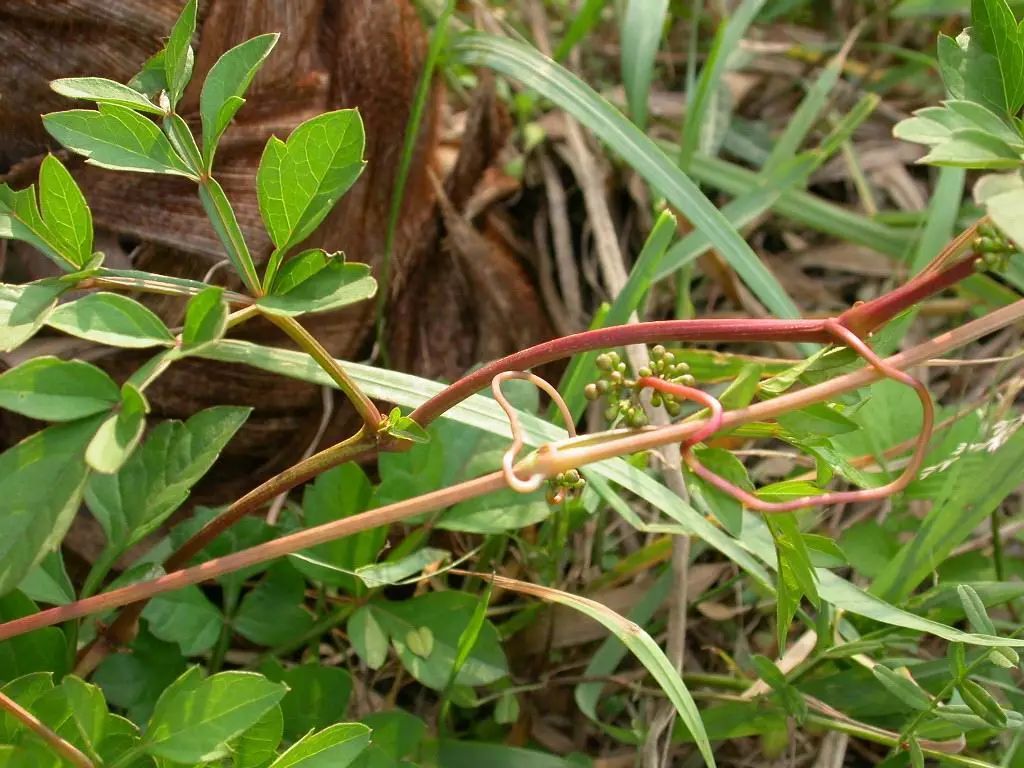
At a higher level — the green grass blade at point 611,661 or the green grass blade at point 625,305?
the green grass blade at point 625,305

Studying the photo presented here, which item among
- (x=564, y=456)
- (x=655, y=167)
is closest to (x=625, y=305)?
(x=655, y=167)

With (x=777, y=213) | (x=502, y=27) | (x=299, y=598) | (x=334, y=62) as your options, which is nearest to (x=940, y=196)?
(x=777, y=213)

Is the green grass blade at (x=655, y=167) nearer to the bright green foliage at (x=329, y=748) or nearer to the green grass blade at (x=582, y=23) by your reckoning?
the green grass blade at (x=582, y=23)

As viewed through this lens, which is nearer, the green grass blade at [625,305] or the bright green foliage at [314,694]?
the bright green foliage at [314,694]

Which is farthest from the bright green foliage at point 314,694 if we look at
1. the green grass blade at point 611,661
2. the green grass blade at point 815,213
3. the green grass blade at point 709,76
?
the green grass blade at point 815,213

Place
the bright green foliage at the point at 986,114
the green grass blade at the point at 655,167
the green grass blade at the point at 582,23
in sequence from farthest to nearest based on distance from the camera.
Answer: the green grass blade at the point at 582,23
the green grass blade at the point at 655,167
the bright green foliage at the point at 986,114

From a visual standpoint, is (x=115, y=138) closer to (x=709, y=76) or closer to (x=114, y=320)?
(x=114, y=320)

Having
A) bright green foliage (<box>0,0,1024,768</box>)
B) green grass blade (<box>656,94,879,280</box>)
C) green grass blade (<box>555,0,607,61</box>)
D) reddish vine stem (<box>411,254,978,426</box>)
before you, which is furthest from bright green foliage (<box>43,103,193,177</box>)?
green grass blade (<box>555,0,607,61</box>)

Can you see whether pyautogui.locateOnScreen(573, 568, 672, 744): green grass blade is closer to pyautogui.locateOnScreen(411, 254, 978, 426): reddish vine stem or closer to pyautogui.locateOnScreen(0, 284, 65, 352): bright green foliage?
pyautogui.locateOnScreen(411, 254, 978, 426): reddish vine stem
